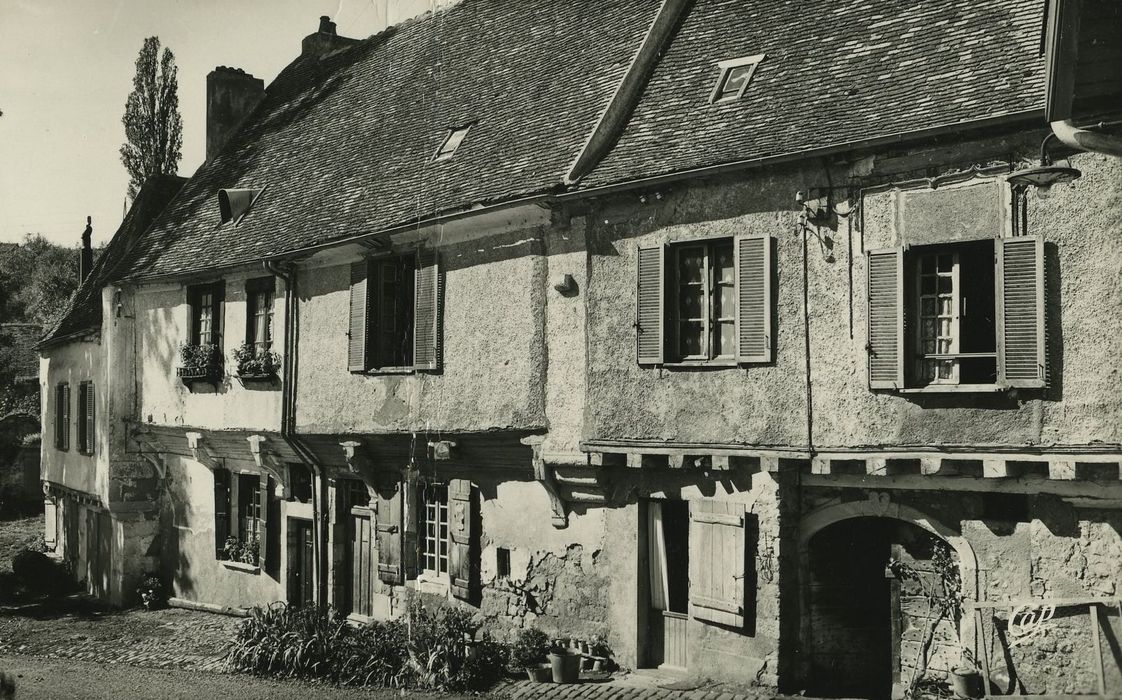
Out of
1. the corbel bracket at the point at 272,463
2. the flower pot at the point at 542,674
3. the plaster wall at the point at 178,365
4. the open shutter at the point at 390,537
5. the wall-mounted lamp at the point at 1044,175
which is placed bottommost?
the flower pot at the point at 542,674

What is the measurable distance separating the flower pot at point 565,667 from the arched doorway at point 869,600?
2574 mm

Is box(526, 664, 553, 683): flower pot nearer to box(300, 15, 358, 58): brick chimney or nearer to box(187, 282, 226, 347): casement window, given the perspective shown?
box(187, 282, 226, 347): casement window

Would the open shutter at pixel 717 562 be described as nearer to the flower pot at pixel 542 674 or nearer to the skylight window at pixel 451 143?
the flower pot at pixel 542 674

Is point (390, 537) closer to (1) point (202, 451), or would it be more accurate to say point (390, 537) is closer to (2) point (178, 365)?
(1) point (202, 451)

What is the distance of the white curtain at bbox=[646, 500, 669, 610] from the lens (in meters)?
13.0

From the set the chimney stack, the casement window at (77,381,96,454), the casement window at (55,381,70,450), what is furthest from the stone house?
the chimney stack

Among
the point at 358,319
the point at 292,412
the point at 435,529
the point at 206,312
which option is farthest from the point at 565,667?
the point at 206,312

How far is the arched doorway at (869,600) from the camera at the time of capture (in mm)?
11219

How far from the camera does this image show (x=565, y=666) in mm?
12812

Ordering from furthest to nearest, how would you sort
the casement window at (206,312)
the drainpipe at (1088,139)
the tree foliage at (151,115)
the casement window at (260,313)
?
1. the tree foliage at (151,115)
2. the casement window at (206,312)
3. the casement window at (260,313)
4. the drainpipe at (1088,139)

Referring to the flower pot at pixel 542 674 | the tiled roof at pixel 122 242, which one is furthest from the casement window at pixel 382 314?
the tiled roof at pixel 122 242

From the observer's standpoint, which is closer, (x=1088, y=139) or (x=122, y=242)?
(x=1088, y=139)

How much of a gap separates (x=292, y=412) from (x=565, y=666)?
22.1ft

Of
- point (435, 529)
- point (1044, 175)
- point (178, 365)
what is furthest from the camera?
point (178, 365)
